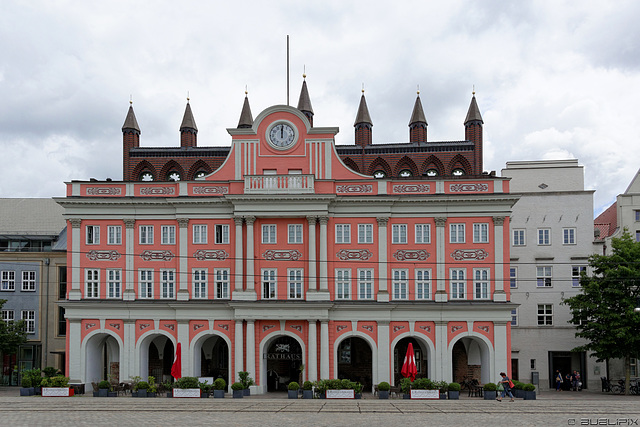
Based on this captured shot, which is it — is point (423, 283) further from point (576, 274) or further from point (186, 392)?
point (186, 392)

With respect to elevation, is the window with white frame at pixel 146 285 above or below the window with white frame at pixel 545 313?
above

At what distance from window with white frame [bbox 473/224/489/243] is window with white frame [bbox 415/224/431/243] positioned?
3171mm

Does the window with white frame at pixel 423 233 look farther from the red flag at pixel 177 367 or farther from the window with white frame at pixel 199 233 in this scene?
the red flag at pixel 177 367

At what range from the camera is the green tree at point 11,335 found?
50.4 m

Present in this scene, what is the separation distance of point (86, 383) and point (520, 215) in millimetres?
35025

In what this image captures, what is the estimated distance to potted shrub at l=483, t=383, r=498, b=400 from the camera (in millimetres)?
41156

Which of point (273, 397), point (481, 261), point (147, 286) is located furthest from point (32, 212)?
point (481, 261)

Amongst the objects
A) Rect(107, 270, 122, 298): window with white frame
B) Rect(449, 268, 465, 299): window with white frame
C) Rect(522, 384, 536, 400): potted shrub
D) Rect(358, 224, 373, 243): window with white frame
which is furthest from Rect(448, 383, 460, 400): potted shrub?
Rect(107, 270, 122, 298): window with white frame

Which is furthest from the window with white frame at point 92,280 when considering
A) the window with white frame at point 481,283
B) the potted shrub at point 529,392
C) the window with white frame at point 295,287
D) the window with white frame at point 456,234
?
the potted shrub at point 529,392

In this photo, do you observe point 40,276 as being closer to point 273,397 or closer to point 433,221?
point 273,397

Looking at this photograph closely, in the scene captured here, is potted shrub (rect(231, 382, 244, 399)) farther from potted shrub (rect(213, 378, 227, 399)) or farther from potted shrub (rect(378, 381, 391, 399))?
potted shrub (rect(378, 381, 391, 399))

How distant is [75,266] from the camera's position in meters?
49.0

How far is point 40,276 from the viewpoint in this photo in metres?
56.8

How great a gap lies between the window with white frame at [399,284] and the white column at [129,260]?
60.0ft
